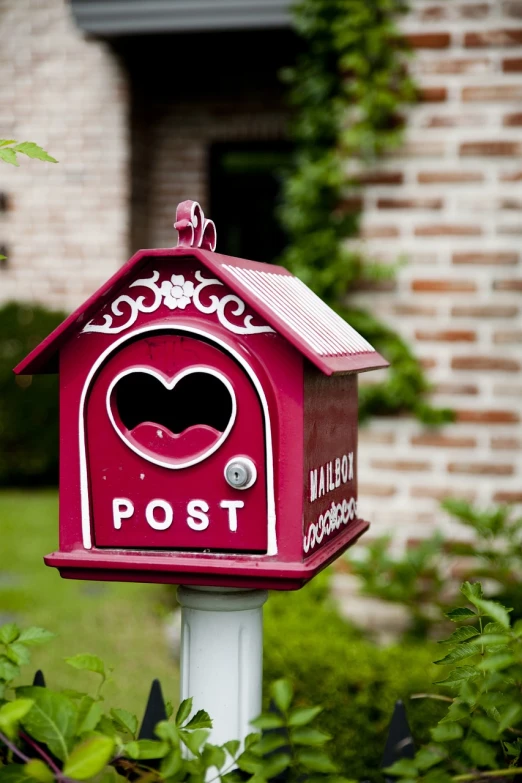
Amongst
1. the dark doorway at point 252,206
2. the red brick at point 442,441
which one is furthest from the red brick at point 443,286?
the dark doorway at point 252,206

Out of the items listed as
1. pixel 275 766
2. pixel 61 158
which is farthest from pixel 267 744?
pixel 61 158

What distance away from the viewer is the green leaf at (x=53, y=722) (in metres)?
1.09

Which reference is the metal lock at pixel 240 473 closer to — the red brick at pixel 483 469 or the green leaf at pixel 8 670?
the green leaf at pixel 8 670

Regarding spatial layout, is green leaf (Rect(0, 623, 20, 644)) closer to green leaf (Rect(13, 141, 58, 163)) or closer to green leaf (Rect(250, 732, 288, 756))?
green leaf (Rect(250, 732, 288, 756))

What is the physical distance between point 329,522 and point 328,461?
10cm

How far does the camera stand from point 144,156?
671 centimetres

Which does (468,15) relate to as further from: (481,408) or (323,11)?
(481,408)

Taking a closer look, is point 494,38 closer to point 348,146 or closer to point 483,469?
point 348,146

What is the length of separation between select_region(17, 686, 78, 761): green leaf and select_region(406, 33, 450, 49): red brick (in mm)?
2533

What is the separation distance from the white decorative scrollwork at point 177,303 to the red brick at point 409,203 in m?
1.89

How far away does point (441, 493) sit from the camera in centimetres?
308

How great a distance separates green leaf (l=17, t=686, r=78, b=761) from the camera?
109cm

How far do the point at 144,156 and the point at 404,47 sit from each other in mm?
3950

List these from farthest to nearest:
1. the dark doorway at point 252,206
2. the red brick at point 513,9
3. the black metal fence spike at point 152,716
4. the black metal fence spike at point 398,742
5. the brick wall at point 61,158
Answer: the dark doorway at point 252,206 < the brick wall at point 61,158 < the red brick at point 513,9 < the black metal fence spike at point 152,716 < the black metal fence spike at point 398,742
